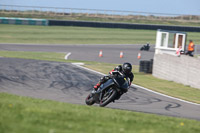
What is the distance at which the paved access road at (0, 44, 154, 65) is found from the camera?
3156cm

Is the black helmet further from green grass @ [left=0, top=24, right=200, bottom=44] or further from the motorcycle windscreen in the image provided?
A: green grass @ [left=0, top=24, right=200, bottom=44]

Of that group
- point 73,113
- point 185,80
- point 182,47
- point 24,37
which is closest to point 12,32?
point 24,37

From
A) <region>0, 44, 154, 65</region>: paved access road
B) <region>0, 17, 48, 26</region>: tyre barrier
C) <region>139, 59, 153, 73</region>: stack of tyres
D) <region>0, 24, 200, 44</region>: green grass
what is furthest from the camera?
<region>0, 17, 48, 26</region>: tyre barrier

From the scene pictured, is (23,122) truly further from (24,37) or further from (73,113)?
(24,37)

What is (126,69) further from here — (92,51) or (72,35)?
(72,35)

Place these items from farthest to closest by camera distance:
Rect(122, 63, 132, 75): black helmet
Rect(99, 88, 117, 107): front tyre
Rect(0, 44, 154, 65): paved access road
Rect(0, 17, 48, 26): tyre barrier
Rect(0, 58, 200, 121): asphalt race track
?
Rect(0, 17, 48, 26): tyre barrier, Rect(0, 44, 154, 65): paved access road, Rect(0, 58, 200, 121): asphalt race track, Rect(122, 63, 132, 75): black helmet, Rect(99, 88, 117, 107): front tyre

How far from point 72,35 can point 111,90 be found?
37.4m

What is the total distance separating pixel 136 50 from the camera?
3912cm

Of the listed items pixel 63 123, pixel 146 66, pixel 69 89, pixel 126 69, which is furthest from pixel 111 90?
pixel 146 66

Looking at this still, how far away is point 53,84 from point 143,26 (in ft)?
125

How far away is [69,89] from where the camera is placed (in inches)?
569

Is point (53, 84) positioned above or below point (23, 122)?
below

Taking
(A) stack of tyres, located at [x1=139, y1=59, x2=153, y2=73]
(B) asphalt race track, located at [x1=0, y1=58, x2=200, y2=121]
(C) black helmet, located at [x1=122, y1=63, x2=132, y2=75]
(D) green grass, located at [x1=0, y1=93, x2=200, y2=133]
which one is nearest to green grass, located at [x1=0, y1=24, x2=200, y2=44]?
(A) stack of tyres, located at [x1=139, y1=59, x2=153, y2=73]

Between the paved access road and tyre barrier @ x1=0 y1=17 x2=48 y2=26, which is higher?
tyre barrier @ x1=0 y1=17 x2=48 y2=26
